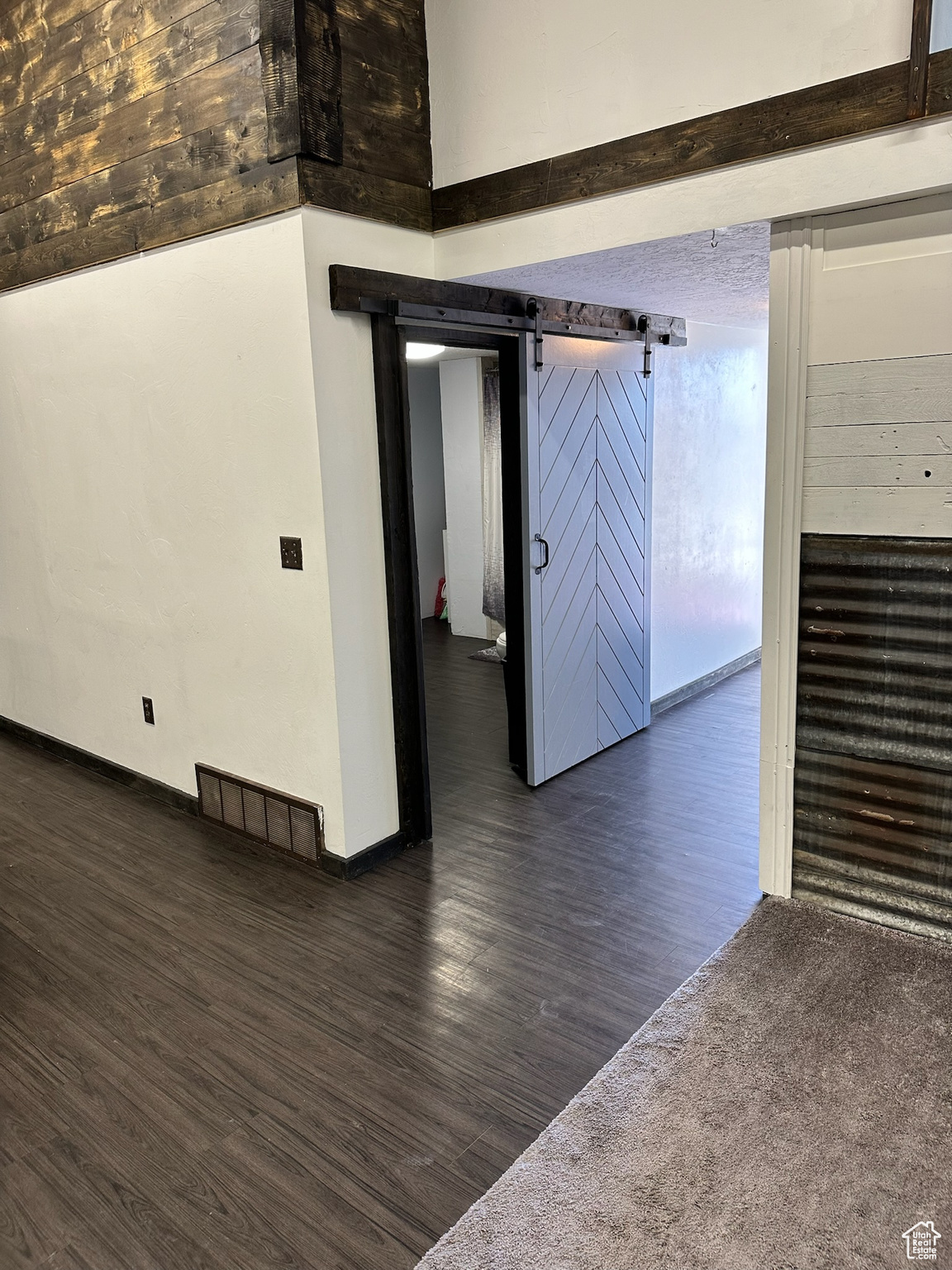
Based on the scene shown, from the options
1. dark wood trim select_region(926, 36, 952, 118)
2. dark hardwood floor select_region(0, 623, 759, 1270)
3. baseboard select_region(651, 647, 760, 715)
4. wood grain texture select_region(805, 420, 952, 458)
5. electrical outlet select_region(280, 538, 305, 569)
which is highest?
dark wood trim select_region(926, 36, 952, 118)

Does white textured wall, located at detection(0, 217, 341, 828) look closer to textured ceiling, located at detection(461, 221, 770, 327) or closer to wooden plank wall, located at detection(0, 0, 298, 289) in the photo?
wooden plank wall, located at detection(0, 0, 298, 289)

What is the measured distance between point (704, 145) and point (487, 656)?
4257 mm

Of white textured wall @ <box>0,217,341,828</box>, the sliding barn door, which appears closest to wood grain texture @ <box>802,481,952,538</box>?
the sliding barn door

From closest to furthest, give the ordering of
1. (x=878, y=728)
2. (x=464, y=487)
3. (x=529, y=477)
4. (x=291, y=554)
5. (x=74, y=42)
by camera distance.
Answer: (x=878, y=728)
(x=291, y=554)
(x=74, y=42)
(x=529, y=477)
(x=464, y=487)

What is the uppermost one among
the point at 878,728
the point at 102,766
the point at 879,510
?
the point at 879,510

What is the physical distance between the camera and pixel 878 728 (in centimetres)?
271

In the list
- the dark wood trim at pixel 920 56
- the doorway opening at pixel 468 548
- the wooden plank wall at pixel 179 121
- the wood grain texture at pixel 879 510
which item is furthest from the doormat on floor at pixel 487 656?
the dark wood trim at pixel 920 56

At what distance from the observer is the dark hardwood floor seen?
1.87 m

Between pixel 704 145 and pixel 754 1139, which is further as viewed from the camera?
pixel 704 145

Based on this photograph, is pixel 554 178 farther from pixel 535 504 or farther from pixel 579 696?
pixel 579 696

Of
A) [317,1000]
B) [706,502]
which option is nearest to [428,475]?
[706,502]

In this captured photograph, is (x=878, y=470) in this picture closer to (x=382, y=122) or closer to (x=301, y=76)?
(x=382, y=122)

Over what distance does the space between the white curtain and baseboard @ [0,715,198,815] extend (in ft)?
9.99

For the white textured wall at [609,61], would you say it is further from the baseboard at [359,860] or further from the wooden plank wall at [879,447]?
the baseboard at [359,860]
